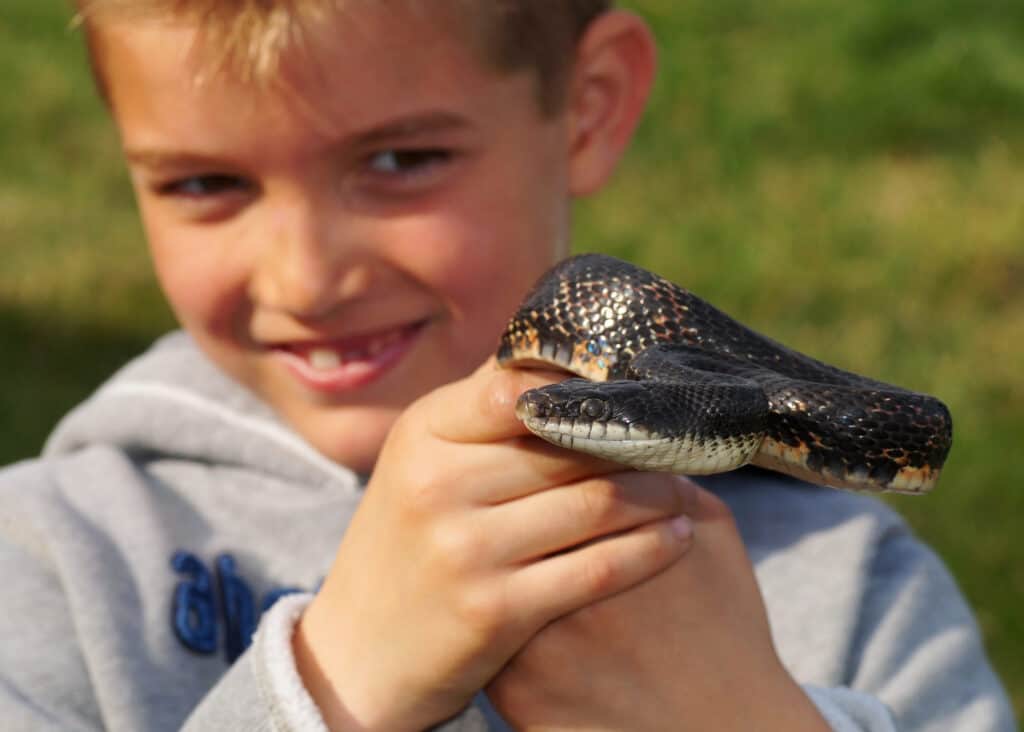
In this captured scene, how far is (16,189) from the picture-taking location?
29.1 feet

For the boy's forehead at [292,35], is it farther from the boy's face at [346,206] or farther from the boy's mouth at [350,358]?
the boy's mouth at [350,358]

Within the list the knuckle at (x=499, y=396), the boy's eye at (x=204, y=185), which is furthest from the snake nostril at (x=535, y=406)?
the boy's eye at (x=204, y=185)

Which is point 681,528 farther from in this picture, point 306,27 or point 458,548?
point 306,27

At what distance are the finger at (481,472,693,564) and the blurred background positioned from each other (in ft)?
10.5

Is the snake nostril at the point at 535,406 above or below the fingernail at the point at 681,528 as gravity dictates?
above

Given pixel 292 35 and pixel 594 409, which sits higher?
pixel 292 35

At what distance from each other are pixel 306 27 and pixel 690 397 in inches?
48.7

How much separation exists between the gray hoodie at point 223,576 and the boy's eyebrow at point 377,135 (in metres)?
0.66

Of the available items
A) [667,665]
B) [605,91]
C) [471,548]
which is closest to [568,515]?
[471,548]

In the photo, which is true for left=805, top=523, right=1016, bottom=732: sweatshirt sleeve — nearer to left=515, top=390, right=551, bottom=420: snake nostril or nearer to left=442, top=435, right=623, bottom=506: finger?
left=442, top=435, right=623, bottom=506: finger

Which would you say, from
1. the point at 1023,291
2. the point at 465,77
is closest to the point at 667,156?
the point at 1023,291

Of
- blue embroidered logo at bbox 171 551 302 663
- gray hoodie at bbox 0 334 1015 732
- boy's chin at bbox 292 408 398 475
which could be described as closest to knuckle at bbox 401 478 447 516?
gray hoodie at bbox 0 334 1015 732

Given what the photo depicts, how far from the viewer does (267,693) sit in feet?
8.39

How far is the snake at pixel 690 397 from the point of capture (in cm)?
221
